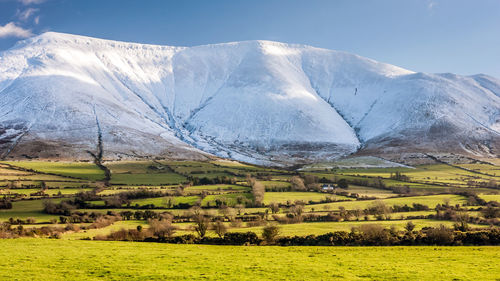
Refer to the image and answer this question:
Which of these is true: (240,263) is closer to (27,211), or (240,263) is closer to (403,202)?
(27,211)

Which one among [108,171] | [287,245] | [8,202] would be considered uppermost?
[108,171]

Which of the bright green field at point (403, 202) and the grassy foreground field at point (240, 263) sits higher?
the bright green field at point (403, 202)

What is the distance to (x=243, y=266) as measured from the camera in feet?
96.7

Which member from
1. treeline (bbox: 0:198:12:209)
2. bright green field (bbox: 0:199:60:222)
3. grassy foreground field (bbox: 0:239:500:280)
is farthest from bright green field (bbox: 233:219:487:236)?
treeline (bbox: 0:198:12:209)

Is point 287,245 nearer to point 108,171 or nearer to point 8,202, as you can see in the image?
point 8,202

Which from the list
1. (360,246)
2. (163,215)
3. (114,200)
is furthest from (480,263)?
(114,200)

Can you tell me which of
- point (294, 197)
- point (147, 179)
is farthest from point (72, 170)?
point (294, 197)

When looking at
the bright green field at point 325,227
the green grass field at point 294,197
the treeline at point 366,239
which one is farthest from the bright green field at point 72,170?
the treeline at point 366,239

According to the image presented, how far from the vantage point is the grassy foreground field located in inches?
1029

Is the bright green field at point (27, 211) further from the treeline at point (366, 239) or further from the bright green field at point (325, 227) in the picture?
the bright green field at point (325, 227)

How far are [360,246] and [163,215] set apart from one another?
40.0 m

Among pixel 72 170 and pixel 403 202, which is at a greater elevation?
pixel 72 170

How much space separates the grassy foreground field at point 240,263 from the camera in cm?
2614

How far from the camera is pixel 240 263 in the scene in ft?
102
